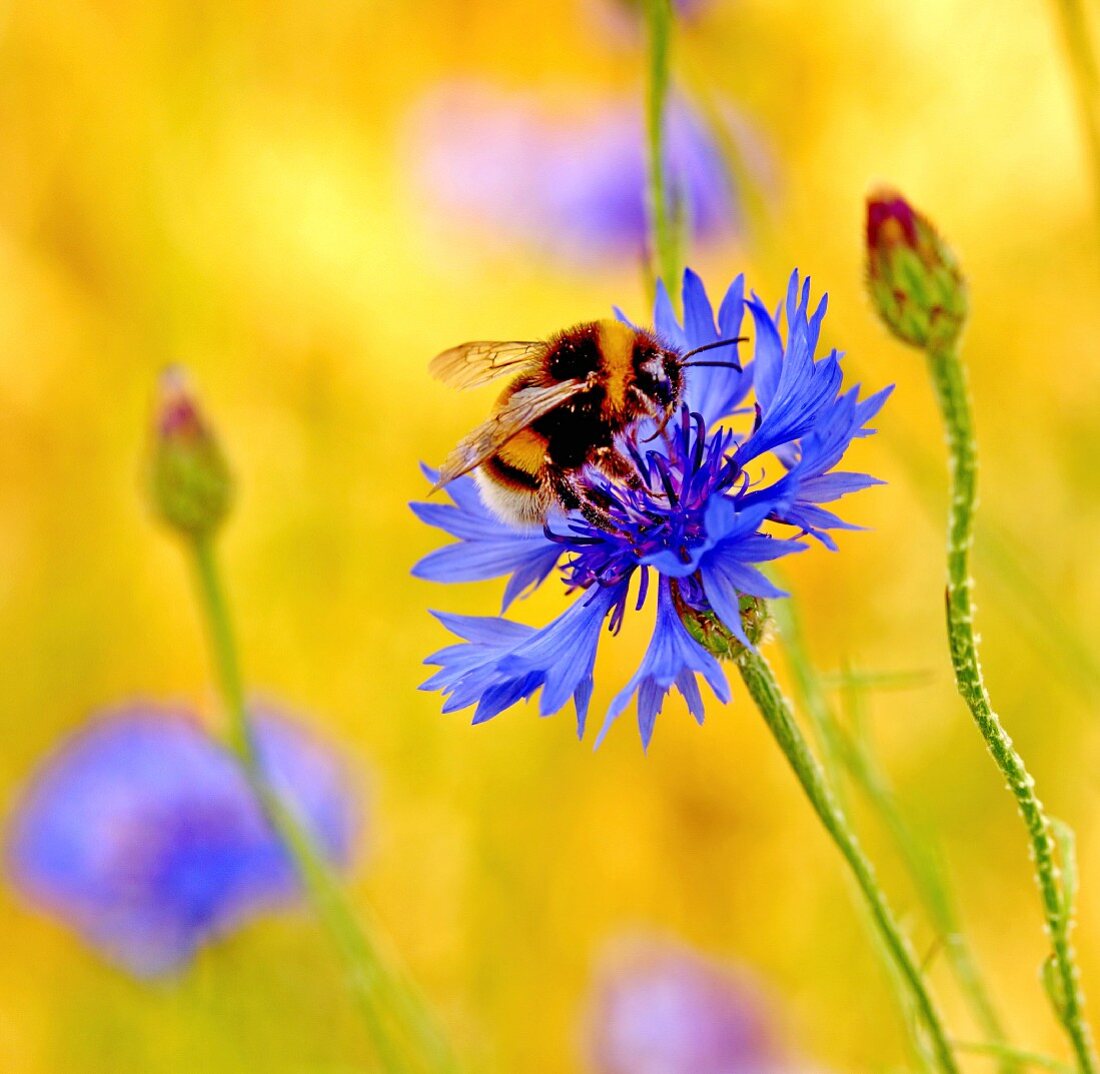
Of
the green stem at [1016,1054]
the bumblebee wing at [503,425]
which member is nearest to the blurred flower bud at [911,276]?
Answer: the bumblebee wing at [503,425]

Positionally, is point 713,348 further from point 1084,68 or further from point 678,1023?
point 678,1023

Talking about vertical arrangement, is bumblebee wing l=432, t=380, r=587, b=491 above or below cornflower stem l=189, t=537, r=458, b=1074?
above

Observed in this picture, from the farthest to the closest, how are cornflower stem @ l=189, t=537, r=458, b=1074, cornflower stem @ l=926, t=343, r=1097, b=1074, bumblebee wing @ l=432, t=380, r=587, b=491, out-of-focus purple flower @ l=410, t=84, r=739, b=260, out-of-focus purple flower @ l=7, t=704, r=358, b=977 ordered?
out-of-focus purple flower @ l=410, t=84, r=739, b=260 < out-of-focus purple flower @ l=7, t=704, r=358, b=977 < cornflower stem @ l=189, t=537, r=458, b=1074 < bumblebee wing @ l=432, t=380, r=587, b=491 < cornflower stem @ l=926, t=343, r=1097, b=1074

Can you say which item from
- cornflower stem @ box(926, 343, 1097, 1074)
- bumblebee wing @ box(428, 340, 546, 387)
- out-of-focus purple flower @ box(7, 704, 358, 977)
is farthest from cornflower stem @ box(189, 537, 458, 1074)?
cornflower stem @ box(926, 343, 1097, 1074)

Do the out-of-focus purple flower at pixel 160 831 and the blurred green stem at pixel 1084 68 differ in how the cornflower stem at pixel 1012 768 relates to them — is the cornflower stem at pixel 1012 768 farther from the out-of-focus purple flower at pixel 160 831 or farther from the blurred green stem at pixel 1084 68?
the out-of-focus purple flower at pixel 160 831

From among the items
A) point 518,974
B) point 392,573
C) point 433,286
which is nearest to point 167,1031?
→ point 518,974

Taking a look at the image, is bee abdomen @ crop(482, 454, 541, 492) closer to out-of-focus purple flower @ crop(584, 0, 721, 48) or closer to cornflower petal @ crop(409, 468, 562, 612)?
cornflower petal @ crop(409, 468, 562, 612)
